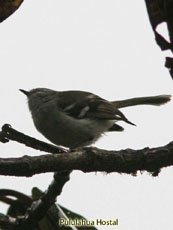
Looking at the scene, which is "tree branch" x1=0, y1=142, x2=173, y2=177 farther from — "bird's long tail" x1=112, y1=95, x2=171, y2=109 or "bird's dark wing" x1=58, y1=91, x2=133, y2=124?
"bird's long tail" x1=112, y1=95, x2=171, y2=109

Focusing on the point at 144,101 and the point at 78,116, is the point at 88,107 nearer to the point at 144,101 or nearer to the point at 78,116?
the point at 78,116

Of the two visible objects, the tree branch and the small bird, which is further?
the small bird

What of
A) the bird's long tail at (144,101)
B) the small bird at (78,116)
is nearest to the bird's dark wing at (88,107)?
the small bird at (78,116)

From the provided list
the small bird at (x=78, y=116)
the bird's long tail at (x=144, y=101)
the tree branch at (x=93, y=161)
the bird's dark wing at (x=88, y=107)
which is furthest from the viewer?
the bird's dark wing at (x=88, y=107)

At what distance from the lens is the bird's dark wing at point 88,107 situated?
677 centimetres

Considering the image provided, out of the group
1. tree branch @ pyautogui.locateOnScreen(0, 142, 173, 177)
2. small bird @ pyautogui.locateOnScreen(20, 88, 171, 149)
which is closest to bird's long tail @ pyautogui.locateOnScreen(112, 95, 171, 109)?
small bird @ pyautogui.locateOnScreen(20, 88, 171, 149)

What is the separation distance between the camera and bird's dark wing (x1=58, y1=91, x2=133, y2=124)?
22.2ft

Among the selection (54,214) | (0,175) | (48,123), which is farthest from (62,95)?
(0,175)

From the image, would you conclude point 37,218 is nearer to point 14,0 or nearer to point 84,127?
point 14,0

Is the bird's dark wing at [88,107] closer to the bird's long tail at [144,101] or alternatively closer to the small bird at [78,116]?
the small bird at [78,116]

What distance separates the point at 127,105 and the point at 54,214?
16.0ft

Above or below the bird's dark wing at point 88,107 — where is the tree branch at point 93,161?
above

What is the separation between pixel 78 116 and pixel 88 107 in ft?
1.32

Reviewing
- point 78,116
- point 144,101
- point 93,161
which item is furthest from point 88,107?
point 93,161
